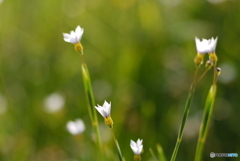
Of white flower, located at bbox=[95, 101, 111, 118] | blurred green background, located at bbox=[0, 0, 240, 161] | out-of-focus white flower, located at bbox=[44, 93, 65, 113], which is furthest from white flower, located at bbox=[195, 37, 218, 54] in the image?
out-of-focus white flower, located at bbox=[44, 93, 65, 113]

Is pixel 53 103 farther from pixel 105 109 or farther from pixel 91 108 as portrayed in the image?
pixel 105 109

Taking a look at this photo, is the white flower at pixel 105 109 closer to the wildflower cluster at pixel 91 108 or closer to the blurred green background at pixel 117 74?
the wildflower cluster at pixel 91 108

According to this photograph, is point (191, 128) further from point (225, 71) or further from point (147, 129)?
point (225, 71)

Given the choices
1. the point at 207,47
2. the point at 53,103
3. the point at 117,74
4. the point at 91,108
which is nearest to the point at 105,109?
the point at 91,108

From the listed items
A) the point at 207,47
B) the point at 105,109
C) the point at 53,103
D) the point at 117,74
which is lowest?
the point at 105,109

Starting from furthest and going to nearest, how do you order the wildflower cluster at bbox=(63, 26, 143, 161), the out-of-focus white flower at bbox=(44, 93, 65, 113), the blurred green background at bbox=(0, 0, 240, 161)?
the out-of-focus white flower at bbox=(44, 93, 65, 113), the blurred green background at bbox=(0, 0, 240, 161), the wildflower cluster at bbox=(63, 26, 143, 161)

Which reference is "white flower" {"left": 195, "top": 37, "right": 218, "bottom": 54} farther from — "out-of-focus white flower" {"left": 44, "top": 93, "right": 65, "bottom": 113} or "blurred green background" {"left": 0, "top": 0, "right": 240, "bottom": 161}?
"out-of-focus white flower" {"left": 44, "top": 93, "right": 65, "bottom": 113}

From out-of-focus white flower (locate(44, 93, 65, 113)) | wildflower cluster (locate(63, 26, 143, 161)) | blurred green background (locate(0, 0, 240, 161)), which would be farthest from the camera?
out-of-focus white flower (locate(44, 93, 65, 113))
